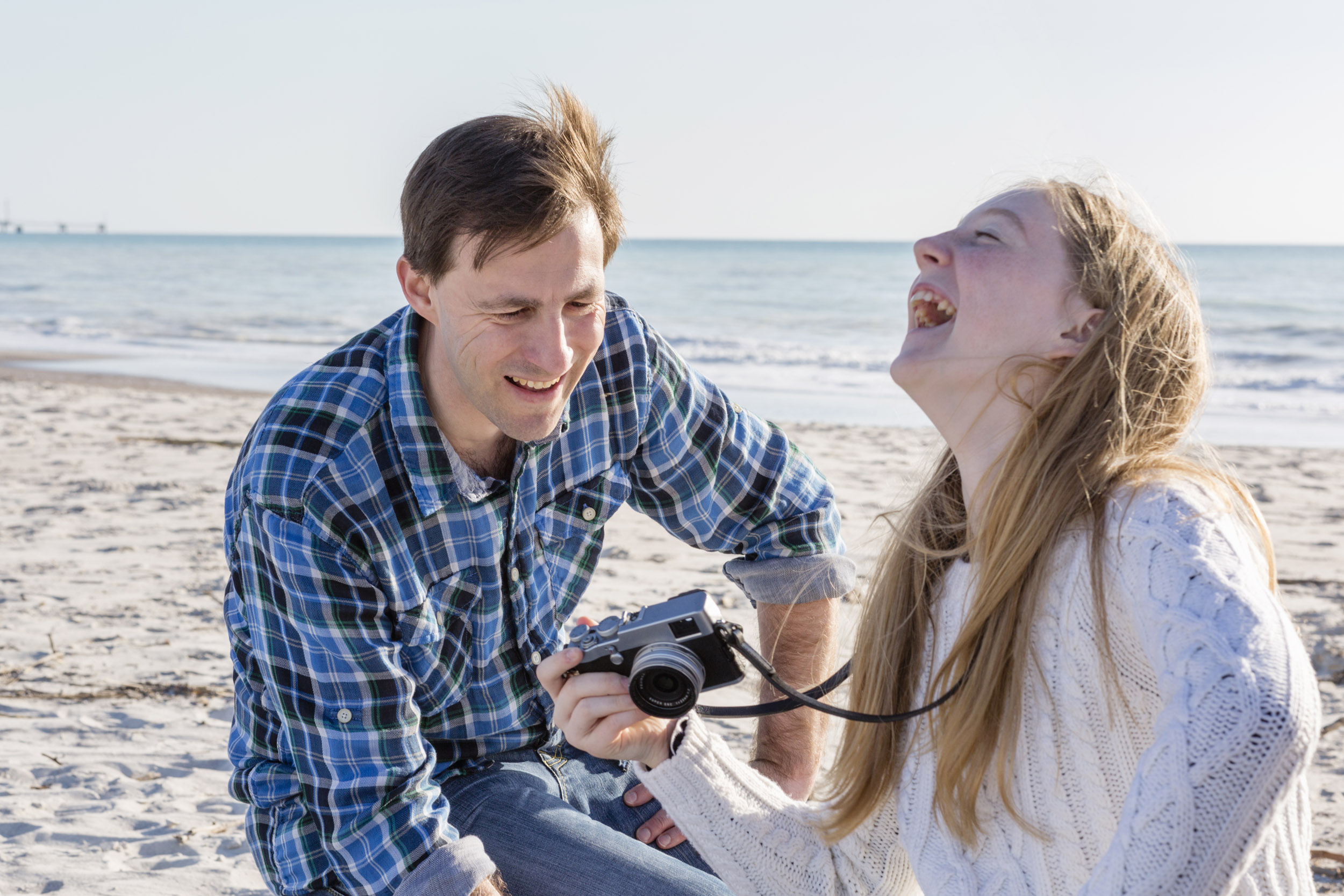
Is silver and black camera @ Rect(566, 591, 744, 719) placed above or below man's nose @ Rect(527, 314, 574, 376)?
below

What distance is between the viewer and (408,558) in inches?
86.0

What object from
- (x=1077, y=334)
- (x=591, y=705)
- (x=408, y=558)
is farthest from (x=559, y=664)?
(x=1077, y=334)

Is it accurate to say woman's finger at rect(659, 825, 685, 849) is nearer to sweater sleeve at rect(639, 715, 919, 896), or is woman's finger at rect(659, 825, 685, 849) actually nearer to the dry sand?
sweater sleeve at rect(639, 715, 919, 896)

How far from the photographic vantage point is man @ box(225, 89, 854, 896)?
2031 millimetres

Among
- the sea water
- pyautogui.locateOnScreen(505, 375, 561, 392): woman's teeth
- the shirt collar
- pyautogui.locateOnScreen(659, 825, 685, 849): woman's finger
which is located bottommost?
the sea water

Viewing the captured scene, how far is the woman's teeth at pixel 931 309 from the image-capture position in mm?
1911

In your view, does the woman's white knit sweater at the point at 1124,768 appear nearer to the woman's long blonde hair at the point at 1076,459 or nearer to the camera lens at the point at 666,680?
the woman's long blonde hair at the point at 1076,459

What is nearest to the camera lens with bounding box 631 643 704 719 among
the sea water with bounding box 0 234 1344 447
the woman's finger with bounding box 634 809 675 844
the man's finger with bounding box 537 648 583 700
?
the man's finger with bounding box 537 648 583 700

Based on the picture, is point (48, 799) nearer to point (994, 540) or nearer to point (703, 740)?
point (703, 740)

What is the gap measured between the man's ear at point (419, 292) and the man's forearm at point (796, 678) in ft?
3.67

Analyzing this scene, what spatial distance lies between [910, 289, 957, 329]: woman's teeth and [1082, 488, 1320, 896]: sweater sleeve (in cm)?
72

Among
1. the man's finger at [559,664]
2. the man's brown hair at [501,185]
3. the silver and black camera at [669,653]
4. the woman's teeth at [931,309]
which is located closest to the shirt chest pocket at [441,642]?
the man's finger at [559,664]

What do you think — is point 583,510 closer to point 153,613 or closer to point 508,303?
point 508,303

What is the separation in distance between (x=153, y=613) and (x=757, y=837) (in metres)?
3.49
